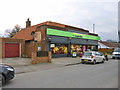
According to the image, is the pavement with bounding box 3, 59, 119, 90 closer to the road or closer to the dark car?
the road

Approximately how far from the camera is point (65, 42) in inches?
836

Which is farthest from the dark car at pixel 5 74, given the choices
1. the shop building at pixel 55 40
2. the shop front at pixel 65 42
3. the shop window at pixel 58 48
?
the shop window at pixel 58 48

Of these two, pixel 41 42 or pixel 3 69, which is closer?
pixel 3 69

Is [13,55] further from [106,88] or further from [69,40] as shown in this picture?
[106,88]

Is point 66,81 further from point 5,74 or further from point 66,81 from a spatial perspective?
point 5,74

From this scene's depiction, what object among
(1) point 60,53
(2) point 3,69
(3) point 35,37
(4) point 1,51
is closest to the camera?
(2) point 3,69

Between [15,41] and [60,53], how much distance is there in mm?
7927

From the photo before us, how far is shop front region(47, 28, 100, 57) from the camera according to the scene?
1911 cm

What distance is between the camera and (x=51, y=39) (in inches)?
741

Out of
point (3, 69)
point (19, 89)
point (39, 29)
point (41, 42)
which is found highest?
point (39, 29)

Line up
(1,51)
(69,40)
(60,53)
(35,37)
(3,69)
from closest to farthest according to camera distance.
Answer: (3,69), (1,51), (35,37), (60,53), (69,40)

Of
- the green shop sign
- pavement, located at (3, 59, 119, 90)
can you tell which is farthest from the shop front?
pavement, located at (3, 59, 119, 90)

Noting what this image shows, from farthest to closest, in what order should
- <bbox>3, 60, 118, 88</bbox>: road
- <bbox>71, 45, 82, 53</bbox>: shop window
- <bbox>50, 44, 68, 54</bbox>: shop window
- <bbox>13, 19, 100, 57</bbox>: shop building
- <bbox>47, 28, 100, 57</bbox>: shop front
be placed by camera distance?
<bbox>71, 45, 82, 53</bbox>: shop window < <bbox>50, 44, 68, 54</bbox>: shop window < <bbox>47, 28, 100, 57</bbox>: shop front < <bbox>13, 19, 100, 57</bbox>: shop building < <bbox>3, 60, 118, 88</bbox>: road

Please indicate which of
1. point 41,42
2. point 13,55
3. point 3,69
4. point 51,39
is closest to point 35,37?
point 41,42
